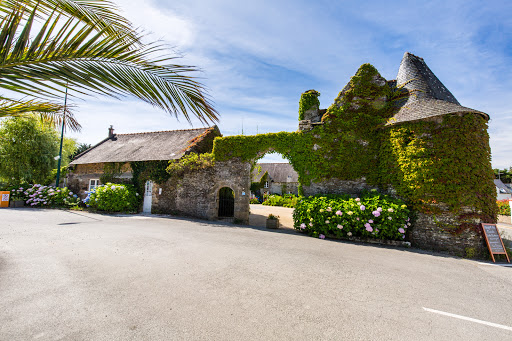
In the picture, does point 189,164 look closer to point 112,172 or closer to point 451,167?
point 112,172

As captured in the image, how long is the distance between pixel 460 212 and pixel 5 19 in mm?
11603

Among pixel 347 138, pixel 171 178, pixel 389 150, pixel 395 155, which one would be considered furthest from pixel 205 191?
pixel 395 155

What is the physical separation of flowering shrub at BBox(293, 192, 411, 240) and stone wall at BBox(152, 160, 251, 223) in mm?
4082

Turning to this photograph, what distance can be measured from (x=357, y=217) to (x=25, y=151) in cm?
2588

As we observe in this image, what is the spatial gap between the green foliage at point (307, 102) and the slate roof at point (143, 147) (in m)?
7.96

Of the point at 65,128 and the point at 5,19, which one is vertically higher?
the point at 5,19

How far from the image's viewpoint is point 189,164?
48.9 feet

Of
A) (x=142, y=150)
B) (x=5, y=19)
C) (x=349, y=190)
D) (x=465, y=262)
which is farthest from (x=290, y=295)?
(x=142, y=150)

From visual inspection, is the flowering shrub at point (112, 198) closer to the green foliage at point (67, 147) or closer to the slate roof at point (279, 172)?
the green foliage at point (67, 147)

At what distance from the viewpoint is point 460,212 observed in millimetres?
8531

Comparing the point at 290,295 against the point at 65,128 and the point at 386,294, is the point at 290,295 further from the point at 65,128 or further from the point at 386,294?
the point at 65,128

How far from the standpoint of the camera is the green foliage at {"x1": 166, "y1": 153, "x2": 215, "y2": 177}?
47.7 ft

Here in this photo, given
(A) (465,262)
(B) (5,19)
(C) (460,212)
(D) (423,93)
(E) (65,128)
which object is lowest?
(A) (465,262)

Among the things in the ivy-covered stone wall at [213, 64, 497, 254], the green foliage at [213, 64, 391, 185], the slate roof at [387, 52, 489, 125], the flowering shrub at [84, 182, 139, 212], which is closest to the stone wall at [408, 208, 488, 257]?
the ivy-covered stone wall at [213, 64, 497, 254]
